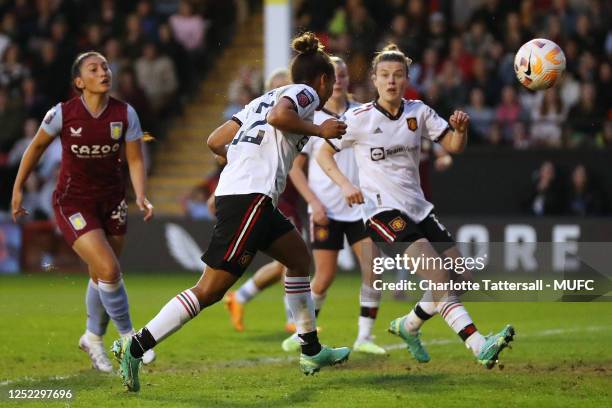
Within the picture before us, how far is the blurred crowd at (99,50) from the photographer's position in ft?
62.3

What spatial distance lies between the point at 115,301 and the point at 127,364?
1.35 metres

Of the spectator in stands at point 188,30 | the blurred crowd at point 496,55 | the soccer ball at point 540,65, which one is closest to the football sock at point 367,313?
the soccer ball at point 540,65

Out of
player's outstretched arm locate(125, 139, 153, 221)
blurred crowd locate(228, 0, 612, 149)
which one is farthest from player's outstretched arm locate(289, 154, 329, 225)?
blurred crowd locate(228, 0, 612, 149)

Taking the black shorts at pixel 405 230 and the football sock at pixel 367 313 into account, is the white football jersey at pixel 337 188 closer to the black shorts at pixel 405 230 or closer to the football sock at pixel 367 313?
the football sock at pixel 367 313

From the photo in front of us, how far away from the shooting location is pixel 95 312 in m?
9.32

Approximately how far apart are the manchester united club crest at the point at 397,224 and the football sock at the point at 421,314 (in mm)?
517

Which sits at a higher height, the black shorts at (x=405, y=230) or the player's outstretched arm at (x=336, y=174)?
the player's outstretched arm at (x=336, y=174)

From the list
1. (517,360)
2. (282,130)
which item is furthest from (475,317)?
(282,130)

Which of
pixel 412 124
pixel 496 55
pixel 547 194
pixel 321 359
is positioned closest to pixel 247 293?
pixel 412 124

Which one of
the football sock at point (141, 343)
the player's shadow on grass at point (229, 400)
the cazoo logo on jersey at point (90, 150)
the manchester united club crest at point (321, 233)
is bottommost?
the player's shadow on grass at point (229, 400)

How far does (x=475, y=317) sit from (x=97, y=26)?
10.5 metres

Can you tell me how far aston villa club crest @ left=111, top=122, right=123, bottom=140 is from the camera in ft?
29.4

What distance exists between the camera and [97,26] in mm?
20469

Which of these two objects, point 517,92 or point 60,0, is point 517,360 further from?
point 60,0
